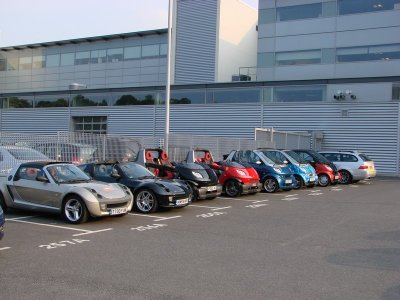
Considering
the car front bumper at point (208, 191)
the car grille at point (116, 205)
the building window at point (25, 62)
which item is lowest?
the car front bumper at point (208, 191)

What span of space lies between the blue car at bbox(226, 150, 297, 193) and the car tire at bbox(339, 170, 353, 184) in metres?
5.47

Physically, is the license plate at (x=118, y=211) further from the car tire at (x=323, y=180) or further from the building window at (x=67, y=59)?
the building window at (x=67, y=59)

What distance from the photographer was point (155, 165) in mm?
14883

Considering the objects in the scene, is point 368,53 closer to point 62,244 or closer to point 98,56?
point 98,56

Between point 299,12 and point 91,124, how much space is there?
18.2 meters

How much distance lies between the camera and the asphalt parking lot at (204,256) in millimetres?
5762

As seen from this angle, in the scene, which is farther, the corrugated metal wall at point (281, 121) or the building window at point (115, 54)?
the building window at point (115, 54)

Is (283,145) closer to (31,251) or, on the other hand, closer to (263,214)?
(263,214)

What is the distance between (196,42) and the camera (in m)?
41.1

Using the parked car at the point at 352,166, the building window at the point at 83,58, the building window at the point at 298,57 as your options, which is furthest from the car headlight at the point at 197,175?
the building window at the point at 83,58

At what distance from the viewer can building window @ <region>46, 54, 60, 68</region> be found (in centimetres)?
4972

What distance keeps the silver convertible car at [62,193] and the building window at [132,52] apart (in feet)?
115

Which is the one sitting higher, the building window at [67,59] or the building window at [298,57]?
the building window at [67,59]

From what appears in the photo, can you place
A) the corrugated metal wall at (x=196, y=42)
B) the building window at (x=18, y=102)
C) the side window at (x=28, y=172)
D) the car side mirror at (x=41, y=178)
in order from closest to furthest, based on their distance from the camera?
the car side mirror at (x=41, y=178), the side window at (x=28, y=172), the corrugated metal wall at (x=196, y=42), the building window at (x=18, y=102)
